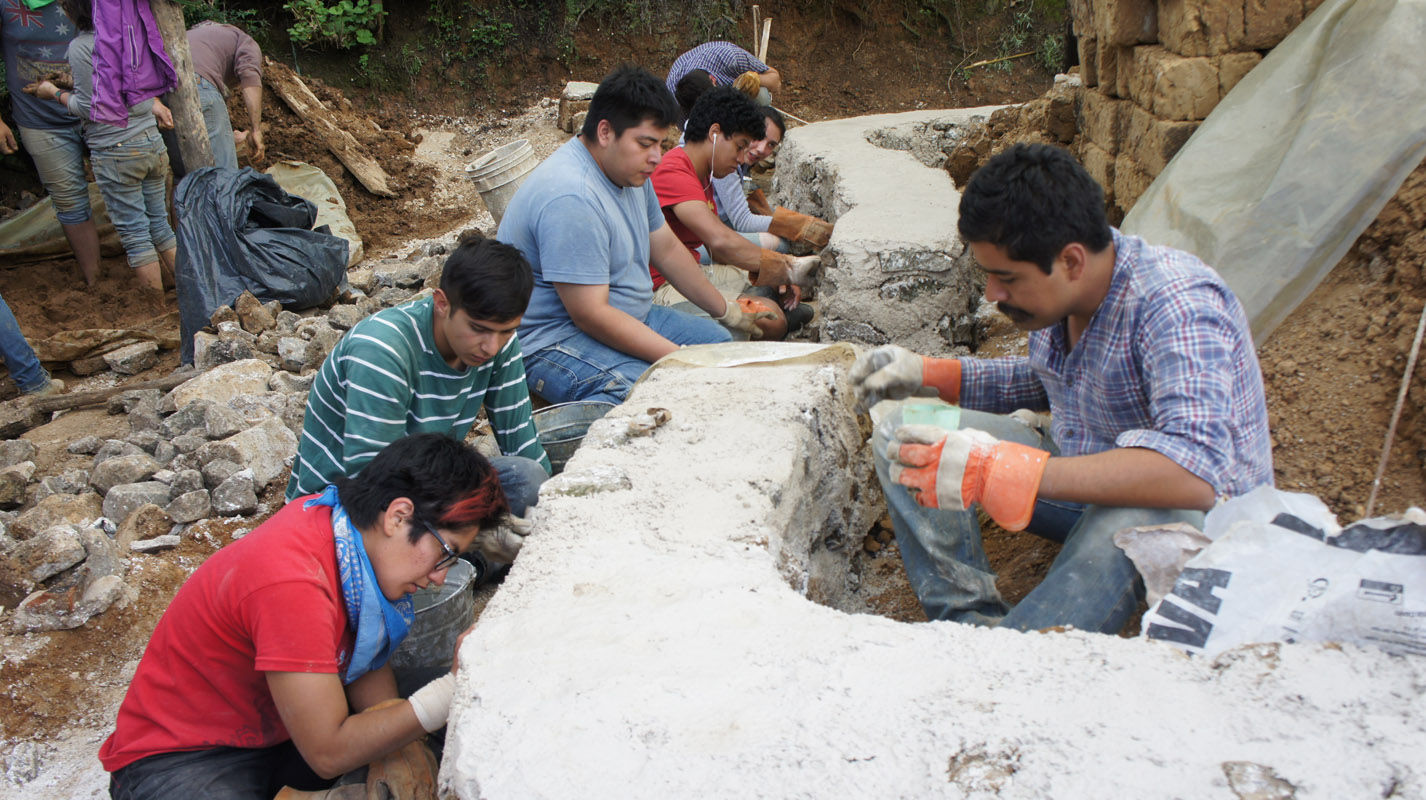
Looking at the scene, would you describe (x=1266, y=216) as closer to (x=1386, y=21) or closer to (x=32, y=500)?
(x=1386, y=21)

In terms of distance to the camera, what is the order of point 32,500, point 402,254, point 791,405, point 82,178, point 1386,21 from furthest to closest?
point 402,254 < point 82,178 < point 32,500 < point 1386,21 < point 791,405

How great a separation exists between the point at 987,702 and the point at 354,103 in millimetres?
9439

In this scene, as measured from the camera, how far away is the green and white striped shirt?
7.57ft

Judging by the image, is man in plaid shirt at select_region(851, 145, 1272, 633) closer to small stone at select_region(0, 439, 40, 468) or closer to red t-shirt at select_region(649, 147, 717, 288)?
red t-shirt at select_region(649, 147, 717, 288)

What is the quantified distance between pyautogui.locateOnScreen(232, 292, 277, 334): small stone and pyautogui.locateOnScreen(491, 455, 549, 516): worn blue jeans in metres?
2.72

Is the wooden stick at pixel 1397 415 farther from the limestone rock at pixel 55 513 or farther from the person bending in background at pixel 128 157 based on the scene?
the person bending in background at pixel 128 157

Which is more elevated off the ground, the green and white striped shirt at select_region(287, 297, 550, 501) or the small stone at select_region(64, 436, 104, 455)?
the green and white striped shirt at select_region(287, 297, 550, 501)

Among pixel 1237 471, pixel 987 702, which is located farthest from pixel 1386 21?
pixel 987 702

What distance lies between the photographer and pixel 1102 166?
3824 mm

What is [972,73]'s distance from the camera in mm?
9914

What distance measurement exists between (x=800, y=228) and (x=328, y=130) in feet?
15.7

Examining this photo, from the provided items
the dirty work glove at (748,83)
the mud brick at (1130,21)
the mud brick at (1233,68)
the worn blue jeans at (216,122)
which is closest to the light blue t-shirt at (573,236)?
the mud brick at (1130,21)

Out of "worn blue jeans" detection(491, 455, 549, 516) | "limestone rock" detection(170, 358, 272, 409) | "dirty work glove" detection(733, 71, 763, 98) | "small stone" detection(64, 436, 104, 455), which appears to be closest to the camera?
"worn blue jeans" detection(491, 455, 549, 516)

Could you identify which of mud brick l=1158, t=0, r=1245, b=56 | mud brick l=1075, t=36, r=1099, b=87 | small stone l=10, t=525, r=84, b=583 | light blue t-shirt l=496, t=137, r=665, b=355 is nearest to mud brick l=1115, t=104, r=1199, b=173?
mud brick l=1158, t=0, r=1245, b=56
